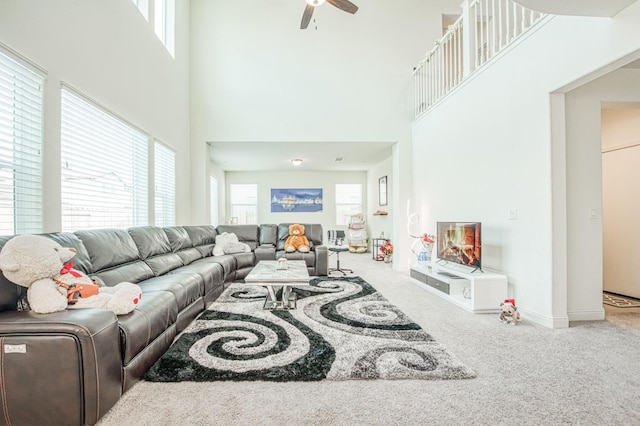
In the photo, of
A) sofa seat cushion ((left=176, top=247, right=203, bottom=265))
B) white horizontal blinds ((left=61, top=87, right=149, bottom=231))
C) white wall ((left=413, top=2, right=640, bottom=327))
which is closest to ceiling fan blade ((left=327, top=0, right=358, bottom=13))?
white wall ((left=413, top=2, right=640, bottom=327))

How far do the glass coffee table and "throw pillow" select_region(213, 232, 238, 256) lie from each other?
1.30 m

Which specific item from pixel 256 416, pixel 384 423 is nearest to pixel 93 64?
pixel 256 416

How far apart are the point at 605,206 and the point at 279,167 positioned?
23.1 ft

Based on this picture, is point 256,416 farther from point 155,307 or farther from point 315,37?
point 315,37

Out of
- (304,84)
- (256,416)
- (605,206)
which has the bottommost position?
(256,416)

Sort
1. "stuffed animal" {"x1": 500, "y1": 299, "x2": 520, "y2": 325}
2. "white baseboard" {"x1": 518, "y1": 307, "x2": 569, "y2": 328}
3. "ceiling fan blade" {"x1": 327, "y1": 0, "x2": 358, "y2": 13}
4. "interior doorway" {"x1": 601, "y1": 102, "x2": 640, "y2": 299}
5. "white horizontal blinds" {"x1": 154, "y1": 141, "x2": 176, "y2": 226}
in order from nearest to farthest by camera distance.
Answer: "white baseboard" {"x1": 518, "y1": 307, "x2": 569, "y2": 328} < "stuffed animal" {"x1": 500, "y1": 299, "x2": 520, "y2": 325} < "ceiling fan blade" {"x1": 327, "y1": 0, "x2": 358, "y2": 13} < "interior doorway" {"x1": 601, "y1": 102, "x2": 640, "y2": 299} < "white horizontal blinds" {"x1": 154, "y1": 141, "x2": 176, "y2": 226}

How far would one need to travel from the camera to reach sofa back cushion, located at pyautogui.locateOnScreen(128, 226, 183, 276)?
3.29 m

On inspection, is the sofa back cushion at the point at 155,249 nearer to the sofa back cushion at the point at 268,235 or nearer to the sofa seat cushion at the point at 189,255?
the sofa seat cushion at the point at 189,255

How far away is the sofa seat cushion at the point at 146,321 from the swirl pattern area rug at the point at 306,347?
216mm

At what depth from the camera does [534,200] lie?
3037 millimetres

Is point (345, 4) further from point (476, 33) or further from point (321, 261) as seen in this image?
point (321, 261)

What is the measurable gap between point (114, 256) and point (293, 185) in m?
7.07

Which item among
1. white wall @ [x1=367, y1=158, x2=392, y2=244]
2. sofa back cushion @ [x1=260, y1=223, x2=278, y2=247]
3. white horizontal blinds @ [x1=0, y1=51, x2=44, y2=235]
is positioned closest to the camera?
white horizontal blinds @ [x1=0, y1=51, x2=44, y2=235]

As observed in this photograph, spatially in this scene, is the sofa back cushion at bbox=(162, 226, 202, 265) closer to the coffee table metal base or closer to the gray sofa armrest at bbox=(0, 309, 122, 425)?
the coffee table metal base
